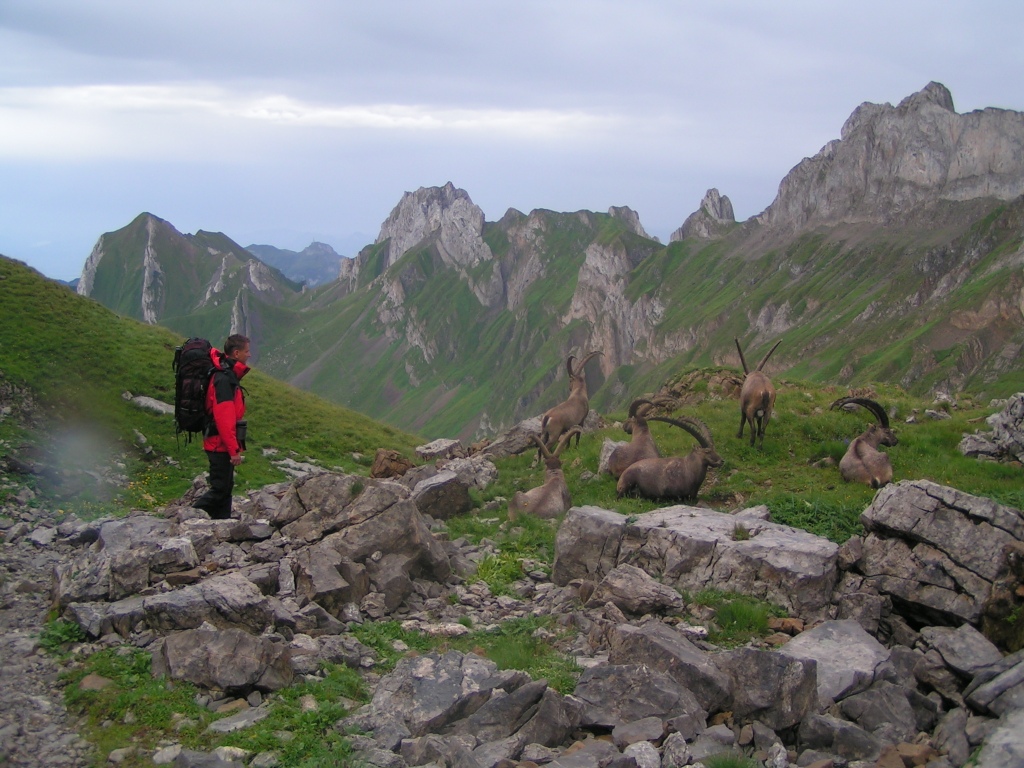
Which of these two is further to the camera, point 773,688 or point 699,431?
point 699,431

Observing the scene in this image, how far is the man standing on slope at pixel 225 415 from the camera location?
14.5 metres

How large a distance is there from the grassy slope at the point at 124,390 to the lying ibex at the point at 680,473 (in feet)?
42.6

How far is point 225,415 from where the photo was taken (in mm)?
14523

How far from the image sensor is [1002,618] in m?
11.6

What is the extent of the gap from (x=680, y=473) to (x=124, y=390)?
21.7 m

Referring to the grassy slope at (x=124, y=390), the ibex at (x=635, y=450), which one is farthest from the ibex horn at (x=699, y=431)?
the grassy slope at (x=124, y=390)

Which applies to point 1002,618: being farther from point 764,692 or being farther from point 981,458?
point 981,458

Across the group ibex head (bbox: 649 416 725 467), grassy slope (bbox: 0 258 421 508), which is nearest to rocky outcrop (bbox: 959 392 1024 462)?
ibex head (bbox: 649 416 725 467)

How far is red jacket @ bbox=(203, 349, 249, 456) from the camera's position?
14477 mm

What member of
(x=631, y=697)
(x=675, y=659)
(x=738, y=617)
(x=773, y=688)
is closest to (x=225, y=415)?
(x=631, y=697)

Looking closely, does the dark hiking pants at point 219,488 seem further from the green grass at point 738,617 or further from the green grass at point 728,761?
the green grass at point 728,761

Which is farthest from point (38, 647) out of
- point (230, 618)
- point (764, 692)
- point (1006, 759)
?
point (1006, 759)

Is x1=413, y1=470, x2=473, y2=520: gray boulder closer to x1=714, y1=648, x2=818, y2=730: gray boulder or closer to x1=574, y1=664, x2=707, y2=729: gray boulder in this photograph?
x1=574, y1=664, x2=707, y2=729: gray boulder

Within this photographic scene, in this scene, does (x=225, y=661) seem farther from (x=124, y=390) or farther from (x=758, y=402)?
(x=124, y=390)
